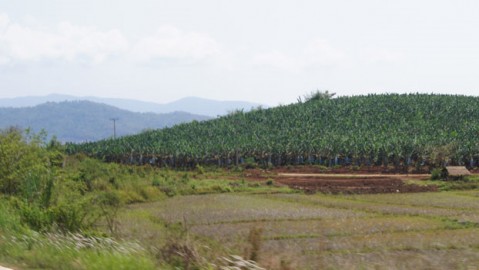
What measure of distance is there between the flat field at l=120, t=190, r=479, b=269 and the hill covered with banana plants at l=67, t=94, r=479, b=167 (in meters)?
26.2

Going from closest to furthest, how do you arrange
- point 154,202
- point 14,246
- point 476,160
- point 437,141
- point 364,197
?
point 14,246
point 154,202
point 364,197
point 476,160
point 437,141

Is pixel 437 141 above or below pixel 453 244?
above

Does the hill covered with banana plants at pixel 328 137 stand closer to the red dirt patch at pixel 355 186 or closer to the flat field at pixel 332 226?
the red dirt patch at pixel 355 186

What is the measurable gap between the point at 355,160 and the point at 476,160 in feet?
37.9

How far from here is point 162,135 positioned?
93562 mm

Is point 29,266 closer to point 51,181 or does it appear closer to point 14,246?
point 14,246

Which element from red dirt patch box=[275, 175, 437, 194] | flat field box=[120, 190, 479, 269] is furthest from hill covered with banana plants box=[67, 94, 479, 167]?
flat field box=[120, 190, 479, 269]

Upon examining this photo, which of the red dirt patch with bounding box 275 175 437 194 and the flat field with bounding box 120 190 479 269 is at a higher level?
the red dirt patch with bounding box 275 175 437 194

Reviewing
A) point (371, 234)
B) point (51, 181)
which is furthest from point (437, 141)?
point (51, 181)

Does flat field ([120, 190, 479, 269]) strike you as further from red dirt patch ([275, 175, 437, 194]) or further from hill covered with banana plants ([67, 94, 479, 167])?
hill covered with banana plants ([67, 94, 479, 167])

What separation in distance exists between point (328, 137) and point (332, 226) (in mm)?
53395

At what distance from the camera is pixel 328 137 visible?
245ft

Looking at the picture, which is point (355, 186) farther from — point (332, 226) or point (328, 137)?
point (328, 137)

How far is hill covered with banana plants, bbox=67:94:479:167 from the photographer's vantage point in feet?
209
